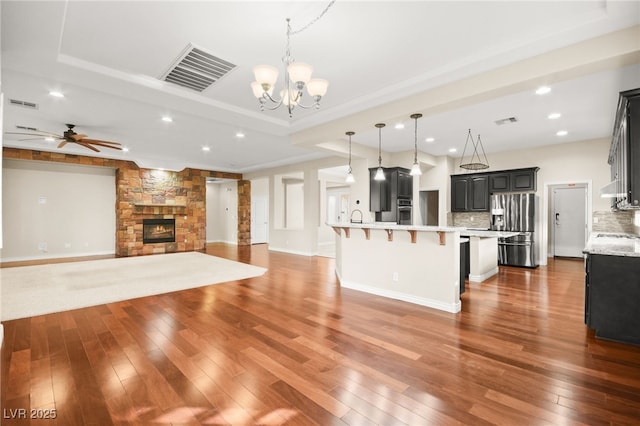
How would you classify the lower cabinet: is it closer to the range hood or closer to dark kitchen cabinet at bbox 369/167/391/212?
the range hood

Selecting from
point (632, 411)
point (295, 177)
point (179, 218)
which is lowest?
point (632, 411)

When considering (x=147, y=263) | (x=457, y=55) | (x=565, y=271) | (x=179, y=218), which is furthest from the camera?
(x=179, y=218)

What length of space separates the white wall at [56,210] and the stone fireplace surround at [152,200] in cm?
43

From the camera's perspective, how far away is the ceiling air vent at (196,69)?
3.12 meters

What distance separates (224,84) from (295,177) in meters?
6.98

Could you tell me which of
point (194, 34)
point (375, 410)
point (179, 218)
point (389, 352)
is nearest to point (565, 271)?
point (389, 352)

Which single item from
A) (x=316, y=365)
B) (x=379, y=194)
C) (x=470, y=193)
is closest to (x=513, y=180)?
(x=470, y=193)

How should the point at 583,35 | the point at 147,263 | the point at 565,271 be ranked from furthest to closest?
1. the point at 147,263
2. the point at 565,271
3. the point at 583,35

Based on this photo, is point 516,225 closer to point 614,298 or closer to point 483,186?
point 483,186

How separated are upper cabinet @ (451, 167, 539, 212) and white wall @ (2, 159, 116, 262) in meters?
10.2

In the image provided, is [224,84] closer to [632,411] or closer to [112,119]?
[112,119]

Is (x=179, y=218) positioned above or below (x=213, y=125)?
below

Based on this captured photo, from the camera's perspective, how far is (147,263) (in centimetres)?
743

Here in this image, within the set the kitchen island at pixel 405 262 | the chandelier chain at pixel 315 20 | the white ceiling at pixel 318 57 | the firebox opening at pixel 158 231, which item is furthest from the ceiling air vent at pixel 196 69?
the firebox opening at pixel 158 231
